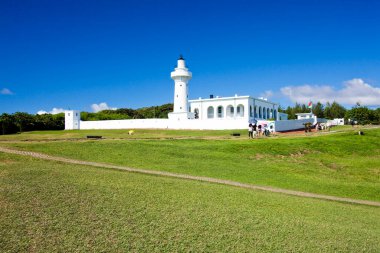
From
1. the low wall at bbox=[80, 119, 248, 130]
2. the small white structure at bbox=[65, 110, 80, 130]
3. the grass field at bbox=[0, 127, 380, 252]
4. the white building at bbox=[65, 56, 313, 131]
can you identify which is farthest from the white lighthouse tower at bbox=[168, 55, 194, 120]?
the grass field at bbox=[0, 127, 380, 252]

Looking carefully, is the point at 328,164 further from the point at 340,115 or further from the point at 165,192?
the point at 340,115

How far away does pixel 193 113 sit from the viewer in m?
58.9

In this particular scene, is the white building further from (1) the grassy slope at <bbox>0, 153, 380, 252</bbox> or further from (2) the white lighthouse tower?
(1) the grassy slope at <bbox>0, 153, 380, 252</bbox>

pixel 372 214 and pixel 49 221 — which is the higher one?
pixel 49 221

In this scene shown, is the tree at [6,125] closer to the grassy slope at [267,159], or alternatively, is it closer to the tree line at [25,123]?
the tree line at [25,123]

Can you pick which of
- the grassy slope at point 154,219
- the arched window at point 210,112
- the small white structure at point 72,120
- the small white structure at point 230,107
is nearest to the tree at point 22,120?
the small white structure at point 72,120

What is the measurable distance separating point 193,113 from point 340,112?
59.6 metres

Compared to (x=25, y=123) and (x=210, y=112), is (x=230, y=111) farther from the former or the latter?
(x=25, y=123)

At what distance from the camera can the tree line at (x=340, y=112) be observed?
78.3 meters

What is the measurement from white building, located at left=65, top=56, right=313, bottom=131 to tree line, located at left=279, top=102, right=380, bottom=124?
2476 centimetres

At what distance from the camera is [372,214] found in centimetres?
1361

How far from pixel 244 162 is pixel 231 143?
19.7 ft

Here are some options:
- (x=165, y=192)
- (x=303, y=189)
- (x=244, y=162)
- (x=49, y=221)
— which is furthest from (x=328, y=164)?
(x=49, y=221)

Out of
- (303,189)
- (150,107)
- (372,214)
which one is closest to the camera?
(372,214)
